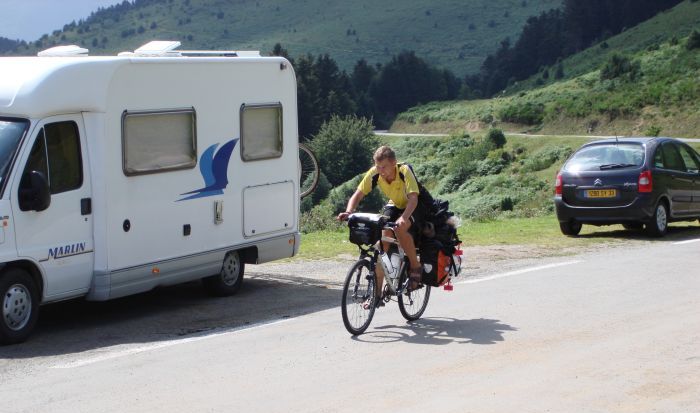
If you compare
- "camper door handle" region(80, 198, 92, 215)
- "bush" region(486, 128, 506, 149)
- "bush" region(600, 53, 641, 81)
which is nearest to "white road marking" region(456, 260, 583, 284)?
"camper door handle" region(80, 198, 92, 215)

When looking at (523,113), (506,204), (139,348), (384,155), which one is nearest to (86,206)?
(139,348)

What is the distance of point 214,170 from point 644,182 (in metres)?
8.07

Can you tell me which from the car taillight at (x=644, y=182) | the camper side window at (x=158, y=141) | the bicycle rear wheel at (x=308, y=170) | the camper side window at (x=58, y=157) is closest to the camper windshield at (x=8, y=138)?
the camper side window at (x=58, y=157)

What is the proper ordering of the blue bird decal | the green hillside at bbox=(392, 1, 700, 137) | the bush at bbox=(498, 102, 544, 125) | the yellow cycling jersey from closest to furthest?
the yellow cycling jersey
the blue bird decal
the green hillside at bbox=(392, 1, 700, 137)
the bush at bbox=(498, 102, 544, 125)

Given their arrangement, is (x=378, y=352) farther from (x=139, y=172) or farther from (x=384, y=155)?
(x=139, y=172)

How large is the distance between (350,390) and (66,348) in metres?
3.09

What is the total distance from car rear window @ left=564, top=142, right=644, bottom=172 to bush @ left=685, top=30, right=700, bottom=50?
69.2 meters

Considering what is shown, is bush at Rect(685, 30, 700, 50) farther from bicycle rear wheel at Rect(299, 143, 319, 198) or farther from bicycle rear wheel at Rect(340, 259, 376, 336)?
bicycle rear wheel at Rect(340, 259, 376, 336)

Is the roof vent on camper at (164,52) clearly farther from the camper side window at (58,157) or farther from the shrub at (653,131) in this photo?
the shrub at (653,131)

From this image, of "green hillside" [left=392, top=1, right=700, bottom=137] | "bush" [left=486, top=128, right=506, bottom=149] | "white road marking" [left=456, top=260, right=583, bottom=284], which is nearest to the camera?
"white road marking" [left=456, top=260, right=583, bottom=284]

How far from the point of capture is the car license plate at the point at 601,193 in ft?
56.7

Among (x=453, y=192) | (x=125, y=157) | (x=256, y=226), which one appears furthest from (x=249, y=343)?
(x=453, y=192)

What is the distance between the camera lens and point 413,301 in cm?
1045

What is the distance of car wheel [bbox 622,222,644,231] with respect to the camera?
17922mm
